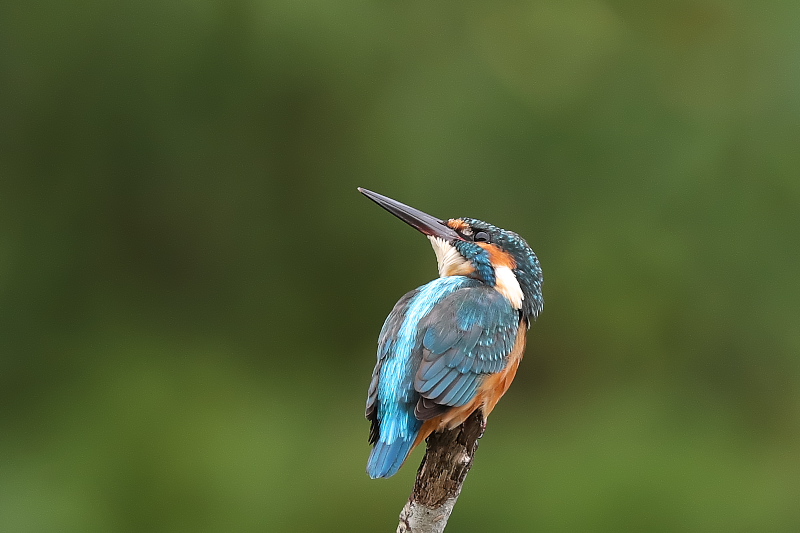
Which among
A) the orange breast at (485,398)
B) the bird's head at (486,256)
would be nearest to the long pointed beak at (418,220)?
the bird's head at (486,256)

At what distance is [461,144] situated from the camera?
361 cm

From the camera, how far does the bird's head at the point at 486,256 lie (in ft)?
7.73

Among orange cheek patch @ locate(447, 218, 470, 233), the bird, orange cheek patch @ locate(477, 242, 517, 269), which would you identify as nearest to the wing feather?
the bird

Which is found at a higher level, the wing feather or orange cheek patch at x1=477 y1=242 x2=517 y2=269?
orange cheek patch at x1=477 y1=242 x2=517 y2=269

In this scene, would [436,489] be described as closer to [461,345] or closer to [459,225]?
[461,345]

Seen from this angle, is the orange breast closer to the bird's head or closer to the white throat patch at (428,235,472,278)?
the bird's head

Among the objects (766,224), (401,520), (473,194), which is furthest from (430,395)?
(766,224)

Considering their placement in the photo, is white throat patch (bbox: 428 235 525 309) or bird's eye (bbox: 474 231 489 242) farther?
bird's eye (bbox: 474 231 489 242)

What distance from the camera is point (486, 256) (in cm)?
239

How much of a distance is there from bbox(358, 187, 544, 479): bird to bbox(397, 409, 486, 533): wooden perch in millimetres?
74

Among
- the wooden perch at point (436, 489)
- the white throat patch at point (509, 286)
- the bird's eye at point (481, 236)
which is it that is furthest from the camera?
the bird's eye at point (481, 236)

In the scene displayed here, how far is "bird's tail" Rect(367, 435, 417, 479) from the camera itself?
1.96 metres

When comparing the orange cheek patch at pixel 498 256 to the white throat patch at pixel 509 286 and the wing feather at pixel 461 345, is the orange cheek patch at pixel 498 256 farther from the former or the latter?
the wing feather at pixel 461 345

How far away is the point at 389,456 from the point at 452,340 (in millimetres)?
311
